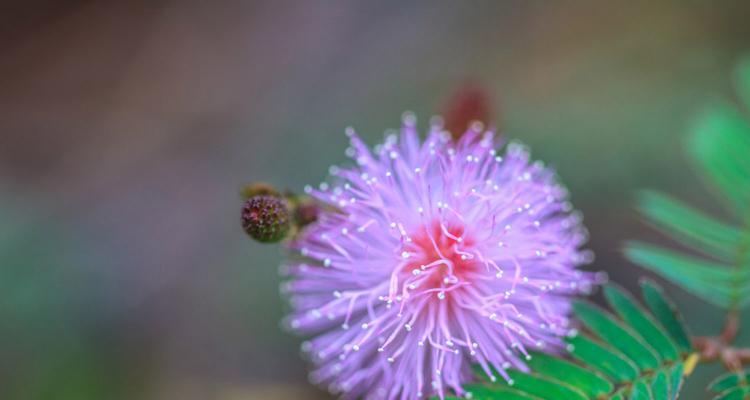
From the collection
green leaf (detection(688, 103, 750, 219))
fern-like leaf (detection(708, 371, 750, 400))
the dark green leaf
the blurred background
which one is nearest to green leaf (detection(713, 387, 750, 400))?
fern-like leaf (detection(708, 371, 750, 400))

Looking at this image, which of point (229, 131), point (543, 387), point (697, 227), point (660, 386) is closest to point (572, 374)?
point (543, 387)

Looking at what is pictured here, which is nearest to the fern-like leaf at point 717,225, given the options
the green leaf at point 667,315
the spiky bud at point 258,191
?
the green leaf at point 667,315

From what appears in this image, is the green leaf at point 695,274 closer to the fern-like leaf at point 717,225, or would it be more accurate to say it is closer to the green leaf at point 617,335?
the fern-like leaf at point 717,225

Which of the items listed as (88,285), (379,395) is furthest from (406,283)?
(88,285)

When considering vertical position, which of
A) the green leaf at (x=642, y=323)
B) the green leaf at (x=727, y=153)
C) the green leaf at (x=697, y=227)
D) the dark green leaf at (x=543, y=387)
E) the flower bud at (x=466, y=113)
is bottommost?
the dark green leaf at (x=543, y=387)

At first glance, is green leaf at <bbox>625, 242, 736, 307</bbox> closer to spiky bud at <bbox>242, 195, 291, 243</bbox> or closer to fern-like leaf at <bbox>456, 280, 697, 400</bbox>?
fern-like leaf at <bbox>456, 280, 697, 400</bbox>

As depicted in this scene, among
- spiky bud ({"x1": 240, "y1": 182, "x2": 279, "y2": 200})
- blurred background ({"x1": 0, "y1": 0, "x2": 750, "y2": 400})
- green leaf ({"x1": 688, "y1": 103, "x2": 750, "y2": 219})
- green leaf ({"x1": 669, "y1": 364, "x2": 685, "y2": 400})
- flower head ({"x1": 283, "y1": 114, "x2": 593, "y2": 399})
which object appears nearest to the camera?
green leaf ({"x1": 669, "y1": 364, "x2": 685, "y2": 400})
